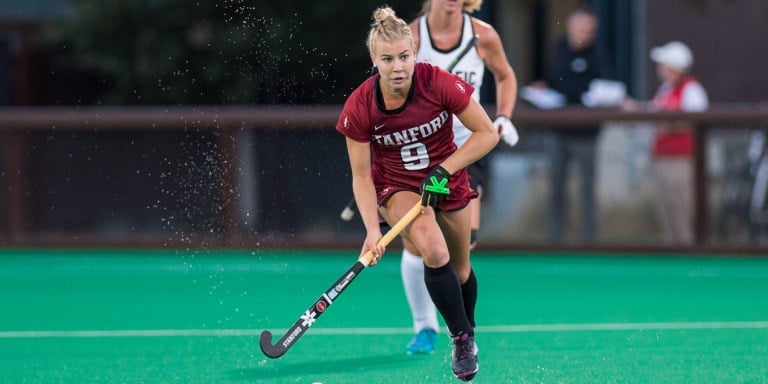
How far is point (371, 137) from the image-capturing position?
6.30 meters

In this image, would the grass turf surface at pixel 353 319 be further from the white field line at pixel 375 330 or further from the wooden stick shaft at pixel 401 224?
the wooden stick shaft at pixel 401 224

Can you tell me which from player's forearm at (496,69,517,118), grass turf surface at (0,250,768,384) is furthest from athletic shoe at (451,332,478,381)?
player's forearm at (496,69,517,118)

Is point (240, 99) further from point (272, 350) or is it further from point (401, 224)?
→ point (272, 350)

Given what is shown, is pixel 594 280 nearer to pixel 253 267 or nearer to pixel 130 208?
pixel 253 267

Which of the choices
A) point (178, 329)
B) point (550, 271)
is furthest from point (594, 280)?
Answer: point (178, 329)

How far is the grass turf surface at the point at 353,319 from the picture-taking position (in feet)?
22.2

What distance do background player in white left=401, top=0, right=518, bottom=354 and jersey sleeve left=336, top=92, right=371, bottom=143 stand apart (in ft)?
3.89

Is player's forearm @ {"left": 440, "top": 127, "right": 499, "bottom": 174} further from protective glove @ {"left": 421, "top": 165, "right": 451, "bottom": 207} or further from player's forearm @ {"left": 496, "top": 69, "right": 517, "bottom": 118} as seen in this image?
player's forearm @ {"left": 496, "top": 69, "right": 517, "bottom": 118}

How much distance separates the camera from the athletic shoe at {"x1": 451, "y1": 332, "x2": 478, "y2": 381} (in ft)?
20.3

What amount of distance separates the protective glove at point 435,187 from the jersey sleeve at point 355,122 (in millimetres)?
324

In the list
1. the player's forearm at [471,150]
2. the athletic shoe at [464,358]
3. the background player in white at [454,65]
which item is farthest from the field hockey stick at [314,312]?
the background player in white at [454,65]

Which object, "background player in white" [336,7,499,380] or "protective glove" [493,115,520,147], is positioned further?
"protective glove" [493,115,520,147]

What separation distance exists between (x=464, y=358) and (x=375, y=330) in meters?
1.89

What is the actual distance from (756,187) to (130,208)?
16.0ft
